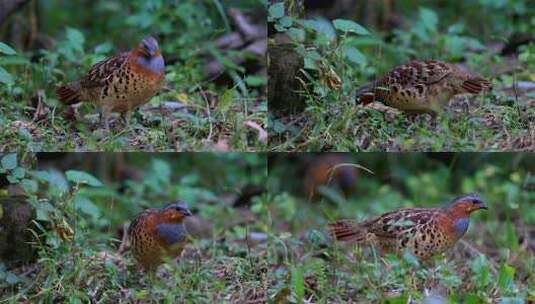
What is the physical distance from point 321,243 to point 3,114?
154 centimetres

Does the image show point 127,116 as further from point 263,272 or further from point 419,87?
point 419,87

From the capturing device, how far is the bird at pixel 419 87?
428 cm

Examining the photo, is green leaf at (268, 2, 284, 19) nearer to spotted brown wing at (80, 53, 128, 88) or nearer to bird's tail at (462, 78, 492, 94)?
spotted brown wing at (80, 53, 128, 88)

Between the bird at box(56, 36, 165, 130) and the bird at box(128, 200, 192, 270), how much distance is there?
0.45 meters

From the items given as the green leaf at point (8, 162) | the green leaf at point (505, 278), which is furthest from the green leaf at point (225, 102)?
the green leaf at point (505, 278)

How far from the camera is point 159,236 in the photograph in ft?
14.2

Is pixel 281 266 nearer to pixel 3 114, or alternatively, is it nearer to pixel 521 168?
pixel 3 114

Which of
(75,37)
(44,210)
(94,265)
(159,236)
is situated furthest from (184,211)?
(75,37)

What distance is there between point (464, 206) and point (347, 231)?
53cm

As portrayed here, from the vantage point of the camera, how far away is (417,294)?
13.7ft

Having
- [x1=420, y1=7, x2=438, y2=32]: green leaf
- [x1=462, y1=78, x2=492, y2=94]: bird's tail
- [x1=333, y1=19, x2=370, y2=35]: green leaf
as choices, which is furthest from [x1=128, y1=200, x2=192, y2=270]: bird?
[x1=420, y1=7, x2=438, y2=32]: green leaf

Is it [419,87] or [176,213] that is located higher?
[419,87]

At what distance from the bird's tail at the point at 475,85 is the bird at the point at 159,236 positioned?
4.38 feet

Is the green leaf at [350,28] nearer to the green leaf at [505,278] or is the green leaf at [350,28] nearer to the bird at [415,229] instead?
the bird at [415,229]
